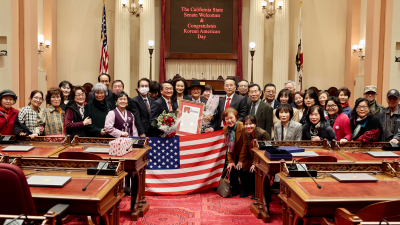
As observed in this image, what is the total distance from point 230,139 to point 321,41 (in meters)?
9.15

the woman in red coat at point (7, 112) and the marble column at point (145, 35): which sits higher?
the marble column at point (145, 35)

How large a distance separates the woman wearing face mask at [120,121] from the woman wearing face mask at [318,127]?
265 centimetres

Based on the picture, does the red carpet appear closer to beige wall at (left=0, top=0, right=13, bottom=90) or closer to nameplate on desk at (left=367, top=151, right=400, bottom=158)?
nameplate on desk at (left=367, top=151, right=400, bottom=158)

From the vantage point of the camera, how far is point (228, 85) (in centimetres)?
565

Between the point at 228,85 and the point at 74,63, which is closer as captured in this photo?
the point at 228,85

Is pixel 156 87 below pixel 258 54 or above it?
below

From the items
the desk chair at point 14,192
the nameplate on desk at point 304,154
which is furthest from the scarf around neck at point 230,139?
the desk chair at point 14,192

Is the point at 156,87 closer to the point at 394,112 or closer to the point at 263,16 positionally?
the point at 394,112

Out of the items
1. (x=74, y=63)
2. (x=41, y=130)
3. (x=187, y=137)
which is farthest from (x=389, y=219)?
(x=74, y=63)

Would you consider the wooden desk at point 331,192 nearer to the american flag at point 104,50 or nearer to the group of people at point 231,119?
the group of people at point 231,119

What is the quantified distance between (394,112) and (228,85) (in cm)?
268

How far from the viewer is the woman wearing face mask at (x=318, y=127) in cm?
455

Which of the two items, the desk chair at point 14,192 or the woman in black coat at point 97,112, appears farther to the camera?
the woman in black coat at point 97,112

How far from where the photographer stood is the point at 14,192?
202 centimetres
